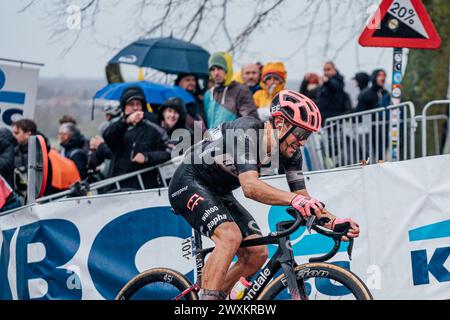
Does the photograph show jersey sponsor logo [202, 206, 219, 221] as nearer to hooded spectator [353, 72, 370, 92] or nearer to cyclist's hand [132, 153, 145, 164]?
cyclist's hand [132, 153, 145, 164]

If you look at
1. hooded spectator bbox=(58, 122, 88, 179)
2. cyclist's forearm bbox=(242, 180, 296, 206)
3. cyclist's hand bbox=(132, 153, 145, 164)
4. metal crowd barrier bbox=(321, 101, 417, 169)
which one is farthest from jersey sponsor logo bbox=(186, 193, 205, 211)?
hooded spectator bbox=(58, 122, 88, 179)

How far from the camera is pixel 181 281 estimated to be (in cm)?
721

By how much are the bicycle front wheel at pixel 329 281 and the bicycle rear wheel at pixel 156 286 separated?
1.04m

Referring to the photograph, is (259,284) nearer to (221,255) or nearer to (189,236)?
(221,255)

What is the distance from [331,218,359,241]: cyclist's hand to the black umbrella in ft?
21.7

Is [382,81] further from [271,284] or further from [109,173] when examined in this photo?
[271,284]

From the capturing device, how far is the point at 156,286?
7.44 m

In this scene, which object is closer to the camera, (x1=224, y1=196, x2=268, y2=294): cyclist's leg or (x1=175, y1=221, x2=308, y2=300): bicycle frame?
(x1=175, y1=221, x2=308, y2=300): bicycle frame

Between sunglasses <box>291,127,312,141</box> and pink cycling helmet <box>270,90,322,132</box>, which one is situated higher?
pink cycling helmet <box>270,90,322,132</box>

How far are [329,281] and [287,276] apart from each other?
0.42m

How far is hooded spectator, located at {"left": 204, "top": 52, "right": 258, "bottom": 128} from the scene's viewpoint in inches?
423

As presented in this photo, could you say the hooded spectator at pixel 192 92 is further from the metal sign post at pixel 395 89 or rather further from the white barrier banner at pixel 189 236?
the metal sign post at pixel 395 89

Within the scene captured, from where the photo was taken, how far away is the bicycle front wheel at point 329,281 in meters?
6.03

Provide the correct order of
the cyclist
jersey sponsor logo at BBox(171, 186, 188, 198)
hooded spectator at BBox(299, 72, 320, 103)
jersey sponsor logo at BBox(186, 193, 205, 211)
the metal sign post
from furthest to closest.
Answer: hooded spectator at BBox(299, 72, 320, 103) → the metal sign post → jersey sponsor logo at BBox(171, 186, 188, 198) → jersey sponsor logo at BBox(186, 193, 205, 211) → the cyclist
